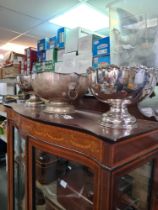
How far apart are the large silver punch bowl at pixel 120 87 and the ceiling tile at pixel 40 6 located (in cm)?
124

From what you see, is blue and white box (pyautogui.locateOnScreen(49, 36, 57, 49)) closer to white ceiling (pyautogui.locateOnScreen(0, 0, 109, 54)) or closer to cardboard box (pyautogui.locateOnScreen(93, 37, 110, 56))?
white ceiling (pyautogui.locateOnScreen(0, 0, 109, 54))

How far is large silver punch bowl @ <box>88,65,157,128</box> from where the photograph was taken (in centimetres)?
67

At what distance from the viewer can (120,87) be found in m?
0.68

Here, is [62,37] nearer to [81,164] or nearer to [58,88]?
[58,88]

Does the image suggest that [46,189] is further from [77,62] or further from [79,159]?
[77,62]

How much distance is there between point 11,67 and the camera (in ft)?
7.59

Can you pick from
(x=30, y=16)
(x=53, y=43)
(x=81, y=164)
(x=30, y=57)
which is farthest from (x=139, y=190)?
(x=30, y=16)

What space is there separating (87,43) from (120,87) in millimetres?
760

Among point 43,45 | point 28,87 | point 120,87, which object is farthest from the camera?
point 43,45

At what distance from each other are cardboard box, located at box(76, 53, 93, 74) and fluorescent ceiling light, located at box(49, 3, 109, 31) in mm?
665

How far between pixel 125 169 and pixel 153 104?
0.46 meters

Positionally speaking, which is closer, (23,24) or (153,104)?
(153,104)

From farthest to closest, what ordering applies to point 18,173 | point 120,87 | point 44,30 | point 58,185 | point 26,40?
1. point 26,40
2. point 44,30
3. point 18,173
4. point 58,185
5. point 120,87

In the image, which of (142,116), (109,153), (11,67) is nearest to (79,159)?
(109,153)
